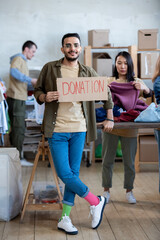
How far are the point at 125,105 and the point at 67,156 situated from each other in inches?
31.1

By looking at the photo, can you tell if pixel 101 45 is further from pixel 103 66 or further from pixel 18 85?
pixel 18 85

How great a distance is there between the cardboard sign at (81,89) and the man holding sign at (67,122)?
3 centimetres

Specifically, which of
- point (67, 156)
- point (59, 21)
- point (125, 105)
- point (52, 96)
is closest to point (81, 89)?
point (52, 96)

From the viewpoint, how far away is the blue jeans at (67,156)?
2586mm

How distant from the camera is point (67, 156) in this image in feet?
8.62

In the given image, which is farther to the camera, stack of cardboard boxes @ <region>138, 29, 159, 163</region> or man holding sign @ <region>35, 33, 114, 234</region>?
stack of cardboard boxes @ <region>138, 29, 159, 163</region>

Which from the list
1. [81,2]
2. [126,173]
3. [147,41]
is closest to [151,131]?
[147,41]

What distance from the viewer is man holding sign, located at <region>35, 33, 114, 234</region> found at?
2580 mm

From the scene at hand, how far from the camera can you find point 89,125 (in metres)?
2.68

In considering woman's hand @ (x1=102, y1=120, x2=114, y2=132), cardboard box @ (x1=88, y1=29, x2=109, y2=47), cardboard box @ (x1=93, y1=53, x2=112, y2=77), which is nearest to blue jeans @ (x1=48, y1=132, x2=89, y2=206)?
woman's hand @ (x1=102, y1=120, x2=114, y2=132)

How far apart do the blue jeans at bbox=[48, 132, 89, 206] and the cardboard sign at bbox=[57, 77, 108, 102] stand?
258 mm

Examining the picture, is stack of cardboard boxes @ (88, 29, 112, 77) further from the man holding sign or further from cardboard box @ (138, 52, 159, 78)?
the man holding sign

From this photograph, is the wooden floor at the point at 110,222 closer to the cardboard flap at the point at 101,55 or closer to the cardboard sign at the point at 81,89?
the cardboard sign at the point at 81,89

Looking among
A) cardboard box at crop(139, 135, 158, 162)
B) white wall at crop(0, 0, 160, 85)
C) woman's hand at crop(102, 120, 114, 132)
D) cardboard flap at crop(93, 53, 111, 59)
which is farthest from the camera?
white wall at crop(0, 0, 160, 85)
